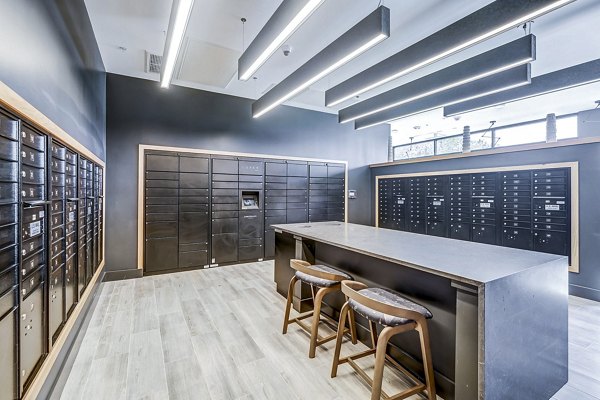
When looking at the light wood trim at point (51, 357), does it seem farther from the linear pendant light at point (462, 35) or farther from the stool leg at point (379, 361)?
the linear pendant light at point (462, 35)

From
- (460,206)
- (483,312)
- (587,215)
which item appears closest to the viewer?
(483,312)

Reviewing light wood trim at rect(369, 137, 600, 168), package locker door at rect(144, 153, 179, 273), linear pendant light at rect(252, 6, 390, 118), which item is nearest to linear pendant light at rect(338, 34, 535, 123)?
linear pendant light at rect(252, 6, 390, 118)

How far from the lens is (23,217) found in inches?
50.1

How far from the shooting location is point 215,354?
2.14 m

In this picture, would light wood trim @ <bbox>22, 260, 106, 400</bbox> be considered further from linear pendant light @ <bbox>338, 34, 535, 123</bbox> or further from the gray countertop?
linear pendant light @ <bbox>338, 34, 535, 123</bbox>

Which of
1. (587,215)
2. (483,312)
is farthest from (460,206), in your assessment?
(483,312)

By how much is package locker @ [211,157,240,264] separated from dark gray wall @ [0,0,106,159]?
1828 millimetres

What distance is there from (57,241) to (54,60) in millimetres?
1164

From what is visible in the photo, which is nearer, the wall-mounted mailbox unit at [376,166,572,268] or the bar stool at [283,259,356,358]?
the bar stool at [283,259,356,358]

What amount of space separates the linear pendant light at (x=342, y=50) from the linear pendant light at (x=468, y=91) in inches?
66.2

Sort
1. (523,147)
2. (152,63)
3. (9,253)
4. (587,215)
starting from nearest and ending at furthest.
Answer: (9,253) → (587,215) → (152,63) → (523,147)

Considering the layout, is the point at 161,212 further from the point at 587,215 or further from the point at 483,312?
the point at 587,215

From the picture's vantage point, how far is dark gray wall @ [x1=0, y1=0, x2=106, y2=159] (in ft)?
3.97

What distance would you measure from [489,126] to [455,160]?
2.93 m
